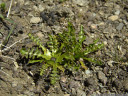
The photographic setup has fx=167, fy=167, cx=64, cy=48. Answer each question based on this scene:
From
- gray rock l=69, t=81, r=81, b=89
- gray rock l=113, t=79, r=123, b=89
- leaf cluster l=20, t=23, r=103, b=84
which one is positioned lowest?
gray rock l=69, t=81, r=81, b=89

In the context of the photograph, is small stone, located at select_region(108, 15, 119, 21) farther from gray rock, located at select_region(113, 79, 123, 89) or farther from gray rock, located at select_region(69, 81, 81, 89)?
gray rock, located at select_region(69, 81, 81, 89)

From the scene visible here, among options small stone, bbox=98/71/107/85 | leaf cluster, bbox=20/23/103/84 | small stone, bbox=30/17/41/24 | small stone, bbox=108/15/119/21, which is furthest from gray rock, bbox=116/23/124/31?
small stone, bbox=30/17/41/24

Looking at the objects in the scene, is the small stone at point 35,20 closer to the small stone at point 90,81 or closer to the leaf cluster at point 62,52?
the leaf cluster at point 62,52

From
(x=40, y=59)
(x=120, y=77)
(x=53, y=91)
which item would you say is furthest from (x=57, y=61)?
(x=120, y=77)

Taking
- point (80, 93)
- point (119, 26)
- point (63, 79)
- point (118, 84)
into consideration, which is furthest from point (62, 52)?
point (119, 26)

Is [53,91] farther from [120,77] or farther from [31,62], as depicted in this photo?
[120,77]

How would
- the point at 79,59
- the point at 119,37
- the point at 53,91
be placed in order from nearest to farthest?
the point at 53,91 < the point at 79,59 < the point at 119,37
